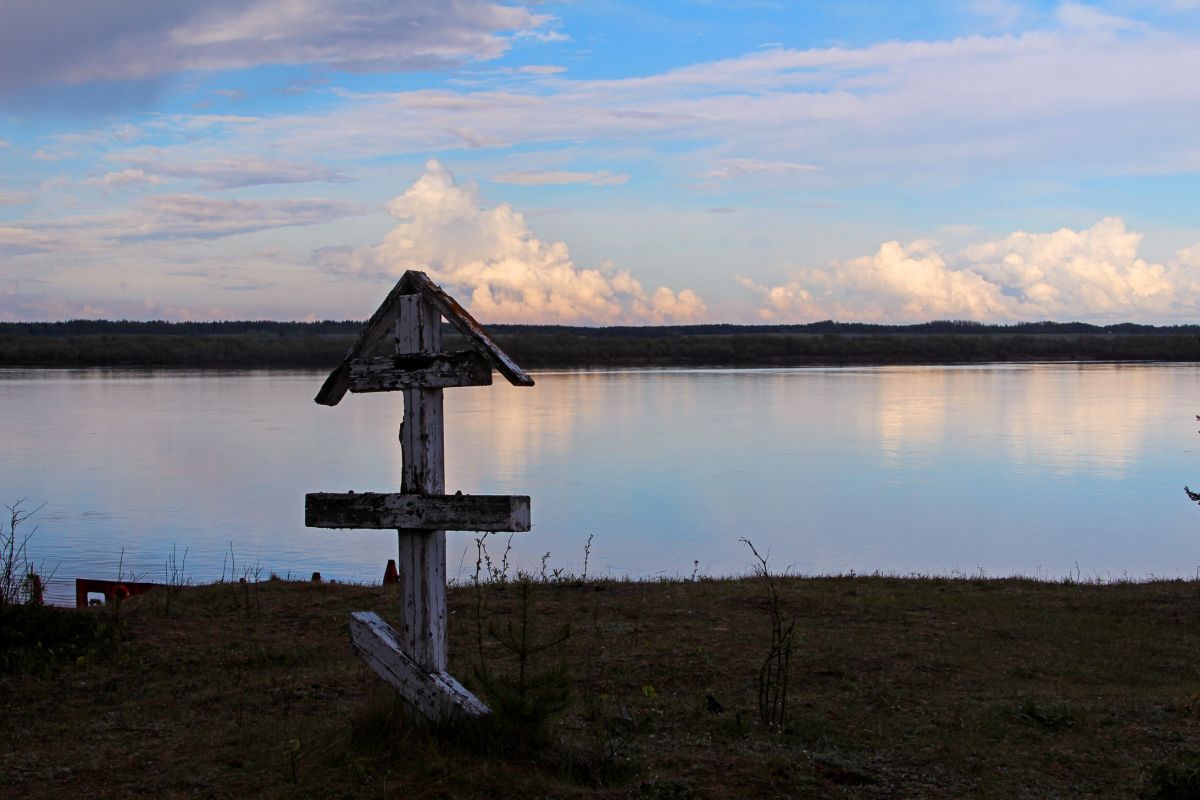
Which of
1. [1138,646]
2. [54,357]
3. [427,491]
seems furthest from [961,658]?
[54,357]

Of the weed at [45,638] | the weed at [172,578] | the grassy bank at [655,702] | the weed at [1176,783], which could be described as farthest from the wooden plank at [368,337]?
the weed at [172,578]

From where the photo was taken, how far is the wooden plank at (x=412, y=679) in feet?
18.7

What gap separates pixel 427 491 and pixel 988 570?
13.9 meters

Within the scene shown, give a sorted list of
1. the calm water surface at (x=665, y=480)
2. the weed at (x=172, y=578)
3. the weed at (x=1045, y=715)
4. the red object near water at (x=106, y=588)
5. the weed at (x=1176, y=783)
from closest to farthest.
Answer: the weed at (x=1176, y=783) → the weed at (x=1045, y=715) → the weed at (x=172, y=578) → the red object near water at (x=106, y=588) → the calm water surface at (x=665, y=480)

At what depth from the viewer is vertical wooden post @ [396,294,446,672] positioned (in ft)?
18.7

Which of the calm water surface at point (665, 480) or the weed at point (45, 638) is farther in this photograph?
the calm water surface at point (665, 480)

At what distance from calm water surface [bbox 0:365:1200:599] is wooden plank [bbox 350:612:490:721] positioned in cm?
1048

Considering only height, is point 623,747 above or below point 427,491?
below

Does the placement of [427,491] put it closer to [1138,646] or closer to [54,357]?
[1138,646]

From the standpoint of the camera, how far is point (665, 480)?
2822 cm

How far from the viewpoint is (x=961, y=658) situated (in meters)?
8.64

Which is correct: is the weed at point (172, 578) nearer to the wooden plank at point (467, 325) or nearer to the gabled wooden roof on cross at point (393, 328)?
the gabled wooden roof on cross at point (393, 328)

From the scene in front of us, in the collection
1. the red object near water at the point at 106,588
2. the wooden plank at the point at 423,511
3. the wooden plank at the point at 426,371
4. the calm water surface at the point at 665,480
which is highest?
the wooden plank at the point at 426,371

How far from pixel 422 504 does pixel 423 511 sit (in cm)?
3
